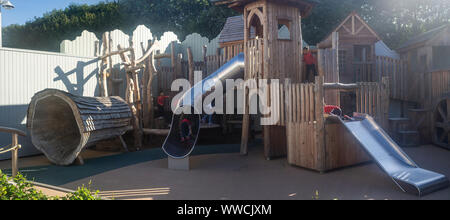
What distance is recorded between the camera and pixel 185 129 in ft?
33.4

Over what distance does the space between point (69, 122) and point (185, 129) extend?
4218mm

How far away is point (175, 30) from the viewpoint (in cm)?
2953

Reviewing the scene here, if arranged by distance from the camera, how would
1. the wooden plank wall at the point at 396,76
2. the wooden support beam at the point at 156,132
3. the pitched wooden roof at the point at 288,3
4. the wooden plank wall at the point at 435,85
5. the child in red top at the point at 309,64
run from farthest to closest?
the wooden plank wall at the point at 396,76, the wooden plank wall at the point at 435,85, the wooden support beam at the point at 156,132, the child in red top at the point at 309,64, the pitched wooden roof at the point at 288,3

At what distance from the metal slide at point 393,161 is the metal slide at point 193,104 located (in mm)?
4060

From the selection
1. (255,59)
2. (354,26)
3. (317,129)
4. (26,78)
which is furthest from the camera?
(354,26)

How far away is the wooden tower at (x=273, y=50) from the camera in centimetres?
1006

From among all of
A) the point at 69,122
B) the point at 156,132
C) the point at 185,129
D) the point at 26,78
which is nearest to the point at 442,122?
the point at 185,129

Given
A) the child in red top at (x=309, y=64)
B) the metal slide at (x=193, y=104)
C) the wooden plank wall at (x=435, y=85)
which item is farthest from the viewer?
the wooden plank wall at (x=435, y=85)

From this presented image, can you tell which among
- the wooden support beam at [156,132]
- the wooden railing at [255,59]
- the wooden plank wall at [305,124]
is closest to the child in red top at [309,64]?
the wooden railing at [255,59]

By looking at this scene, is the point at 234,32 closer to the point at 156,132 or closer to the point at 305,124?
the point at 156,132

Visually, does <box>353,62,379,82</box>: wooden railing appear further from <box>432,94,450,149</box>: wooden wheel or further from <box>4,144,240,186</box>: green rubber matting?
<box>4,144,240,186</box>: green rubber matting

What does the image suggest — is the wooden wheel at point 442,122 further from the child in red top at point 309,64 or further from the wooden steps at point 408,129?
the child in red top at point 309,64

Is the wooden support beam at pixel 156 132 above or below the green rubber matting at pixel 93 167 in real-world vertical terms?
above

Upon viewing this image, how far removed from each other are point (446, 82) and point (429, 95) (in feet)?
3.49
